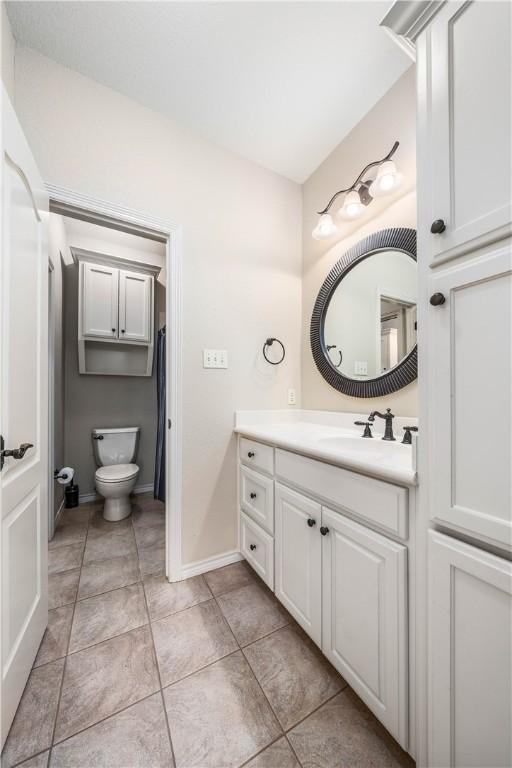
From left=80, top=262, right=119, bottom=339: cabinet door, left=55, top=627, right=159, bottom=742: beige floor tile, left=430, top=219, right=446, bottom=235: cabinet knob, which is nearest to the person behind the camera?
left=430, top=219, right=446, bottom=235: cabinet knob

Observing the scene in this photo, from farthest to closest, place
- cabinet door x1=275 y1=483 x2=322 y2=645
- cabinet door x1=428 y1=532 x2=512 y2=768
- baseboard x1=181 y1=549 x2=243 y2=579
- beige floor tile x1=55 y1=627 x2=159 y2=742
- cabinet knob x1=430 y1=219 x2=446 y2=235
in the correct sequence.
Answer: baseboard x1=181 y1=549 x2=243 y2=579
cabinet door x1=275 y1=483 x2=322 y2=645
beige floor tile x1=55 y1=627 x2=159 y2=742
cabinet knob x1=430 y1=219 x2=446 y2=235
cabinet door x1=428 y1=532 x2=512 y2=768

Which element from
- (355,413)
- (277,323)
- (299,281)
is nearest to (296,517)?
(355,413)

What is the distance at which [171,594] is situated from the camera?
151 cm

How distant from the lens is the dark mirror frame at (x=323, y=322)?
136cm

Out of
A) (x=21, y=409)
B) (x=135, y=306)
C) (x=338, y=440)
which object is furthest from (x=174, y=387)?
(x=135, y=306)

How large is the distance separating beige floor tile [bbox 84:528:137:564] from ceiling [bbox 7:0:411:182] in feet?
8.79

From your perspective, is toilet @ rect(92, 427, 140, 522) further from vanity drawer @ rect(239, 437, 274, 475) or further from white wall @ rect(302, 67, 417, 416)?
white wall @ rect(302, 67, 417, 416)

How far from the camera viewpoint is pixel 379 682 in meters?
0.83

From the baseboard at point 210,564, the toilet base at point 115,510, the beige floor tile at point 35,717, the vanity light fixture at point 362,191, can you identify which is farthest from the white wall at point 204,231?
the toilet base at point 115,510

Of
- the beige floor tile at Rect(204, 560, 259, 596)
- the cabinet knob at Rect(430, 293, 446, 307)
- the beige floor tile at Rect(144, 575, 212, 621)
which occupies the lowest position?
the beige floor tile at Rect(204, 560, 259, 596)

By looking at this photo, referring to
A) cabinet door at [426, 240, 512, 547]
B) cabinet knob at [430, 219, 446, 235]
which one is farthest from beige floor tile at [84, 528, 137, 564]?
A: cabinet knob at [430, 219, 446, 235]

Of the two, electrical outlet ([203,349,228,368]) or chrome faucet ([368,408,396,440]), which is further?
electrical outlet ([203,349,228,368])

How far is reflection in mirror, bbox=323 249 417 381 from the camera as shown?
139 cm

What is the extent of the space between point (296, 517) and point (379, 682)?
520mm
